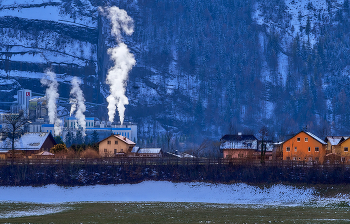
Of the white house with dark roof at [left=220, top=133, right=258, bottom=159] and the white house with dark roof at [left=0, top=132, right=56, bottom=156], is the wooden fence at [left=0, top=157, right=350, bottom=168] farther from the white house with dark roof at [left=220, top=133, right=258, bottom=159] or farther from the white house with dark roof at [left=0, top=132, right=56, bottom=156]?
the white house with dark roof at [left=220, top=133, right=258, bottom=159]

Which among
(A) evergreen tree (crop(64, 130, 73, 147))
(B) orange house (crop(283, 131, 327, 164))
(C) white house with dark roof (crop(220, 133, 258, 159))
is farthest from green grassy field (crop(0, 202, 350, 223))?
(A) evergreen tree (crop(64, 130, 73, 147))

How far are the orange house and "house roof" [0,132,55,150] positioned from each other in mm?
44145

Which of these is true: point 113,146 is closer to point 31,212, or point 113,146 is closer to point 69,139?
point 31,212

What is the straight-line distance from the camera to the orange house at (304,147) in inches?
3445

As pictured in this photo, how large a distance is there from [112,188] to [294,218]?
27.7 meters

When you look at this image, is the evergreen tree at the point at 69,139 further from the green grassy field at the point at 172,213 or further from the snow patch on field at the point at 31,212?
the snow patch on field at the point at 31,212

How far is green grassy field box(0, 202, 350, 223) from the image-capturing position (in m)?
44.4

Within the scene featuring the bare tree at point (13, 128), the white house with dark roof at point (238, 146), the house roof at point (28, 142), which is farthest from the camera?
the white house with dark roof at point (238, 146)

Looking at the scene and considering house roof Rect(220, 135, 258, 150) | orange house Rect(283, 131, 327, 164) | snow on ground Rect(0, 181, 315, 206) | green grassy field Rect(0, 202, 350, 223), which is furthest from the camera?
house roof Rect(220, 135, 258, 150)

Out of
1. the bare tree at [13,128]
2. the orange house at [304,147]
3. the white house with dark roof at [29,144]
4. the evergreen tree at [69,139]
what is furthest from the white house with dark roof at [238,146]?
the evergreen tree at [69,139]

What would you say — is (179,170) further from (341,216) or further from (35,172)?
(341,216)

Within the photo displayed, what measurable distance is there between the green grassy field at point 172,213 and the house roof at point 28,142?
37.3 metres

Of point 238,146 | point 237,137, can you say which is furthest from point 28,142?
point 237,137

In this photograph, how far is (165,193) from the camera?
64.5m
